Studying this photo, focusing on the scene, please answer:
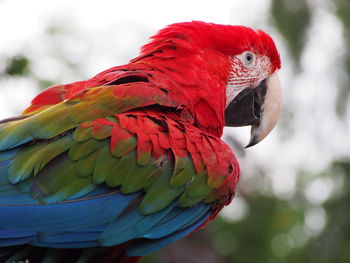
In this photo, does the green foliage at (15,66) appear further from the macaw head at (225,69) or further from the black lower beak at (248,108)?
the black lower beak at (248,108)

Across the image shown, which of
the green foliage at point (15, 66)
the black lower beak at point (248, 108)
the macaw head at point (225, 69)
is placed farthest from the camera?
the green foliage at point (15, 66)

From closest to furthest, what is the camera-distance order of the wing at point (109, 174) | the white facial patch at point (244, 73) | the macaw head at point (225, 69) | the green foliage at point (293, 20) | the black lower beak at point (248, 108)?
the wing at point (109, 174) → the macaw head at point (225, 69) → the white facial patch at point (244, 73) → the black lower beak at point (248, 108) → the green foliage at point (293, 20)

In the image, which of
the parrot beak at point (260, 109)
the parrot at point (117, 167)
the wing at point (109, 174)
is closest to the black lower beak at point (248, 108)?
the parrot beak at point (260, 109)

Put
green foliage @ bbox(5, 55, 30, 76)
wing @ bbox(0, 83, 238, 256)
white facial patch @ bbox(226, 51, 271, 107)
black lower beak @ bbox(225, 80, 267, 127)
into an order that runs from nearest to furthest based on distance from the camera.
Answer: wing @ bbox(0, 83, 238, 256), white facial patch @ bbox(226, 51, 271, 107), black lower beak @ bbox(225, 80, 267, 127), green foliage @ bbox(5, 55, 30, 76)

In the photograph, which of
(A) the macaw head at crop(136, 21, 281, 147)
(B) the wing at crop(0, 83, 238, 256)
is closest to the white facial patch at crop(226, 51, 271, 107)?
(A) the macaw head at crop(136, 21, 281, 147)

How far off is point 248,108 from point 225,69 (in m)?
0.26

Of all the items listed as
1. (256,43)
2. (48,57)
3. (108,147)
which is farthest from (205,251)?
(108,147)

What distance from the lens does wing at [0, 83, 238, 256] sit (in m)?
2.03

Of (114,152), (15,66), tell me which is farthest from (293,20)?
(114,152)

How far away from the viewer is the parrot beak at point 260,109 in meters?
2.75

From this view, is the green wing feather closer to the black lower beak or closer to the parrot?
the parrot

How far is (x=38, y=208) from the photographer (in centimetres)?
201

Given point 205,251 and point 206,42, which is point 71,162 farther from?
point 205,251

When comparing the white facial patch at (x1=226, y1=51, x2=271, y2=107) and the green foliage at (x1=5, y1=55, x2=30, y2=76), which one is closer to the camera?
the white facial patch at (x1=226, y1=51, x2=271, y2=107)
